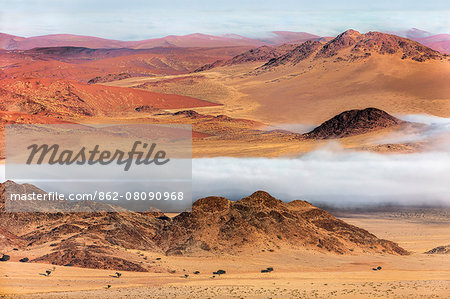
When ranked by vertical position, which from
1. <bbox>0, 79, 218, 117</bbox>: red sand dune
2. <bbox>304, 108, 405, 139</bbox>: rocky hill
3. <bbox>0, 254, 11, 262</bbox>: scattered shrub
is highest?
<bbox>0, 79, 218, 117</bbox>: red sand dune

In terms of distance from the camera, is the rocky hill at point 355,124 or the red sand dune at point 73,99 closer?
the rocky hill at point 355,124

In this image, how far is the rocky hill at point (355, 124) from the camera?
90625 mm

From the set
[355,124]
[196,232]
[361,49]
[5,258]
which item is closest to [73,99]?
[355,124]

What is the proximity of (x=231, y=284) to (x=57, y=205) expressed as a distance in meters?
23.8

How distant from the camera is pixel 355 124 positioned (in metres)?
93.0

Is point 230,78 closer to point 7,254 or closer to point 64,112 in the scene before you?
point 64,112

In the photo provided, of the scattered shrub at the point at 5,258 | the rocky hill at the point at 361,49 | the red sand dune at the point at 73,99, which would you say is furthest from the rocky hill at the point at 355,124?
the scattered shrub at the point at 5,258

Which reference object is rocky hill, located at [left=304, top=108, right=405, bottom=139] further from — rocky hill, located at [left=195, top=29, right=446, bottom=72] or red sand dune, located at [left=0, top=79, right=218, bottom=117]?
rocky hill, located at [left=195, top=29, right=446, bottom=72]

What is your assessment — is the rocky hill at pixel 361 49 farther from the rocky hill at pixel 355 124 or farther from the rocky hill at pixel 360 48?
the rocky hill at pixel 355 124

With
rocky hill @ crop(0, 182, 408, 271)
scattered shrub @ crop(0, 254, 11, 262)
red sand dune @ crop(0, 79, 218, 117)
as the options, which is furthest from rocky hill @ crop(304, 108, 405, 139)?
scattered shrub @ crop(0, 254, 11, 262)

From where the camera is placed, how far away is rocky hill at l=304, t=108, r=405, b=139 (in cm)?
9062

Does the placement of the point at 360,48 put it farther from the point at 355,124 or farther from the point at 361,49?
the point at 355,124

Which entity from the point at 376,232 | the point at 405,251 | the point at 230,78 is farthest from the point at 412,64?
the point at 405,251

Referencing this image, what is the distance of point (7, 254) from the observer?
142 feet
